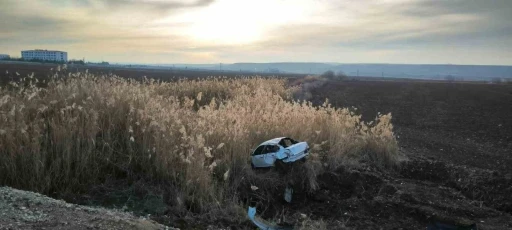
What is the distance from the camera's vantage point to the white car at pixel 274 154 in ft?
23.6

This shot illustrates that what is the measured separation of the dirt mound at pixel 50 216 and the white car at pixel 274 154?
2.97 meters

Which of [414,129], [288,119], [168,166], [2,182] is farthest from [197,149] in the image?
[414,129]

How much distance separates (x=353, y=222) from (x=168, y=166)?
2.92 metres

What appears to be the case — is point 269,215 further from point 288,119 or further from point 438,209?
point 288,119

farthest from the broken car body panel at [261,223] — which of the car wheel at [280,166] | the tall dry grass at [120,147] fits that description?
the car wheel at [280,166]

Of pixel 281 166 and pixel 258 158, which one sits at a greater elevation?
pixel 258 158

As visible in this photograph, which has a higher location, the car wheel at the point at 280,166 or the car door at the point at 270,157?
the car door at the point at 270,157

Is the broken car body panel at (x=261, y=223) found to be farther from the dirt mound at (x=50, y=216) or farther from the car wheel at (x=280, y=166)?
the car wheel at (x=280, y=166)

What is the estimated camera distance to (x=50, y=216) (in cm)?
407

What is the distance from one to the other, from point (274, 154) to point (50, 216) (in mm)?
3916

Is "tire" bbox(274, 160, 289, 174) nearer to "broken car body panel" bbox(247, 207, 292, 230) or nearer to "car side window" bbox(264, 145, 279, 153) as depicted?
"car side window" bbox(264, 145, 279, 153)

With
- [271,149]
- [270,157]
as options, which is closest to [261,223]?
[270,157]

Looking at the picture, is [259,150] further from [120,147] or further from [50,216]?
[50,216]

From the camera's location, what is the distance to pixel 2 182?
5586mm
